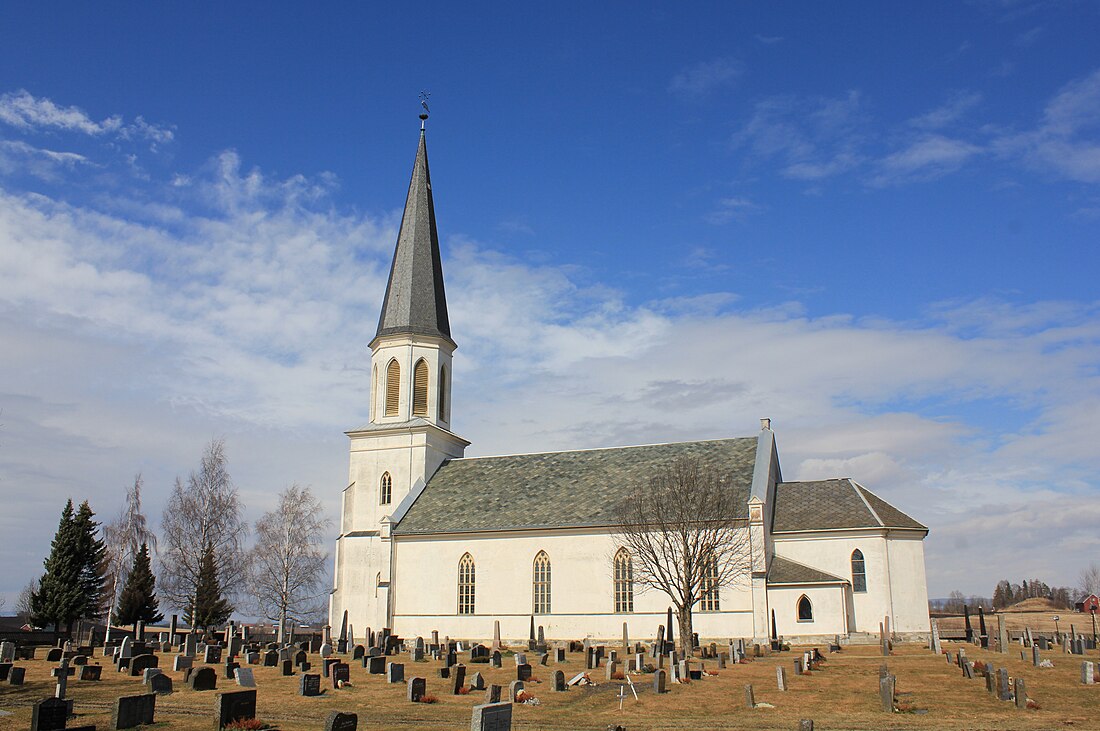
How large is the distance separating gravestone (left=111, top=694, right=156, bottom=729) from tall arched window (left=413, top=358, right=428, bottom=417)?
3244 cm

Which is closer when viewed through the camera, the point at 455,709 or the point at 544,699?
the point at 455,709

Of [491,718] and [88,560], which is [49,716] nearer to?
[491,718]

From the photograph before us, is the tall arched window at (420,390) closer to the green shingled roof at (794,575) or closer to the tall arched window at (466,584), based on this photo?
the tall arched window at (466,584)

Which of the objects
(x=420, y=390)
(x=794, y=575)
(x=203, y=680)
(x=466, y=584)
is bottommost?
(x=203, y=680)

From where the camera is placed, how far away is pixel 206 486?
2096 inches

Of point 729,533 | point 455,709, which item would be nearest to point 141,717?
point 455,709

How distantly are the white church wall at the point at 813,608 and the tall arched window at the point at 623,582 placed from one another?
6264 mm

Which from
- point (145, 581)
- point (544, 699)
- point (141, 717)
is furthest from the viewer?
point (145, 581)

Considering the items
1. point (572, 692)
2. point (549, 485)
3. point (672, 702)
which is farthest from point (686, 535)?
point (672, 702)

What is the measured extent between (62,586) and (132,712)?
39120 millimetres

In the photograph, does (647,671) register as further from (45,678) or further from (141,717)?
(45,678)

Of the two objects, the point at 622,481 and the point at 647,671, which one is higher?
the point at 622,481

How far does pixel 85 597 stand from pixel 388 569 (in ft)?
62.6

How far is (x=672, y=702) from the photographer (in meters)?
23.9
